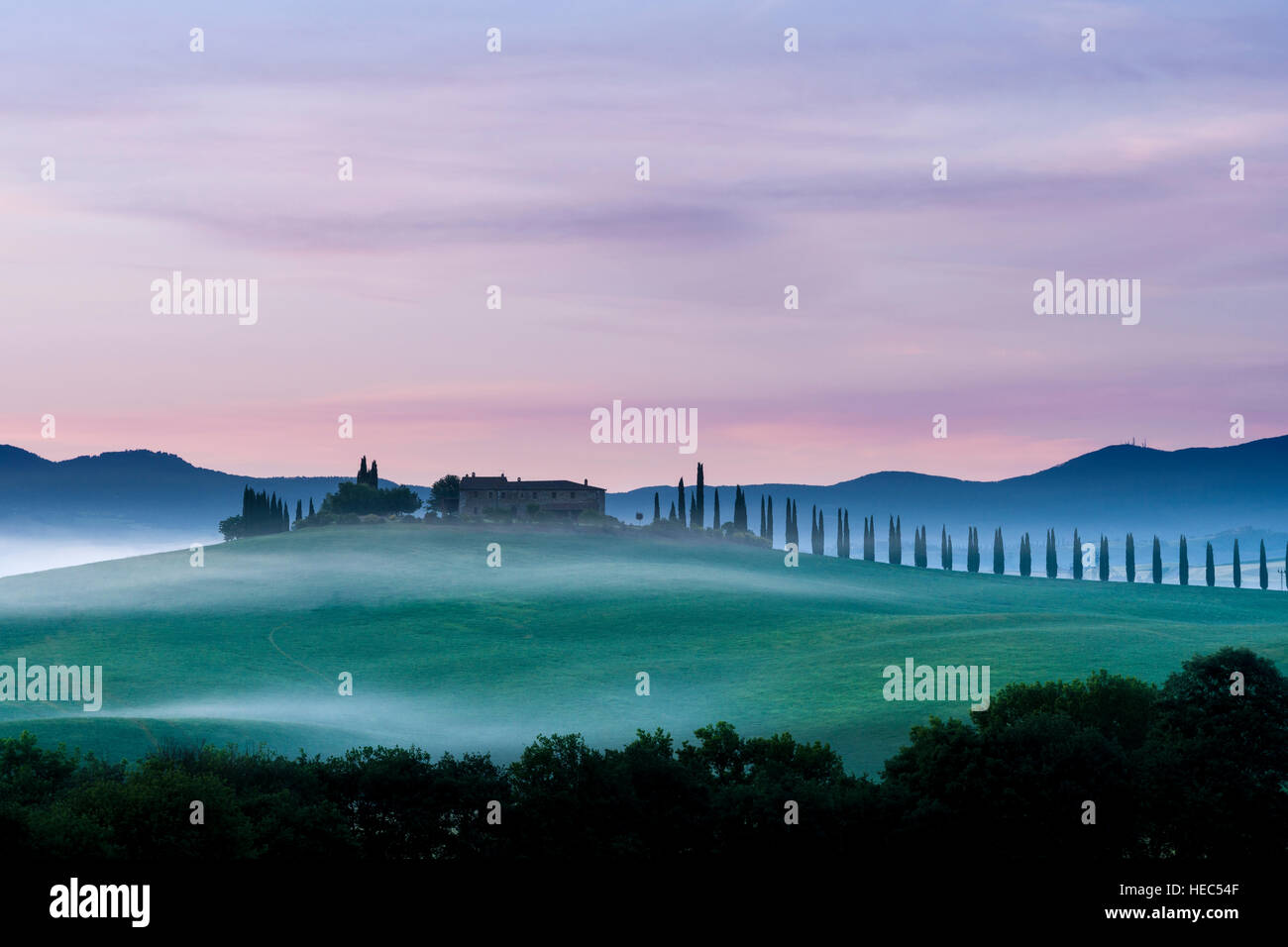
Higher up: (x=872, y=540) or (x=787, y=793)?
(x=872, y=540)

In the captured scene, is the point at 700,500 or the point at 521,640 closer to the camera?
the point at 521,640

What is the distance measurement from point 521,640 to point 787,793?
194 ft

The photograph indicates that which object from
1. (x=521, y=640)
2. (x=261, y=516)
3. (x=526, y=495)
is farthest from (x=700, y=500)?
(x=521, y=640)

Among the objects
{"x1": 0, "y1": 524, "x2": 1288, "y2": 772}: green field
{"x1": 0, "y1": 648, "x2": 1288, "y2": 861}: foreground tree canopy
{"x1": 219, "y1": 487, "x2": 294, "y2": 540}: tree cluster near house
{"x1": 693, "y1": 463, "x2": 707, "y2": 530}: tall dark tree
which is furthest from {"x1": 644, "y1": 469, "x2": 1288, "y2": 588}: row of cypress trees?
{"x1": 0, "y1": 648, "x2": 1288, "y2": 861}: foreground tree canopy

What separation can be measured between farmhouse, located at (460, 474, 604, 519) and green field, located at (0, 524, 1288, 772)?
3629 cm

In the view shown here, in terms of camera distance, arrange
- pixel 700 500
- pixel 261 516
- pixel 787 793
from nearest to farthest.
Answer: pixel 787 793, pixel 700 500, pixel 261 516

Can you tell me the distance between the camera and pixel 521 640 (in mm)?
99250

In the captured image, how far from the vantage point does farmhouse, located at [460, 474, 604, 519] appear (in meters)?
185

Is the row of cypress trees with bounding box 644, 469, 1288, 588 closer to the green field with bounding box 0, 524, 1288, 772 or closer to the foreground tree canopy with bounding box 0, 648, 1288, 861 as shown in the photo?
the green field with bounding box 0, 524, 1288, 772

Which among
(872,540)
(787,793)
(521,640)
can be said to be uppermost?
(872,540)

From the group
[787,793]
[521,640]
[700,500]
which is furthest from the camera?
[700,500]

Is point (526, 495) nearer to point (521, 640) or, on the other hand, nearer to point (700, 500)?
point (700, 500)

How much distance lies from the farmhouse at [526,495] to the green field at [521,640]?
3629cm

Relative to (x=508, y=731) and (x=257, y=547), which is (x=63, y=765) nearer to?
(x=508, y=731)
